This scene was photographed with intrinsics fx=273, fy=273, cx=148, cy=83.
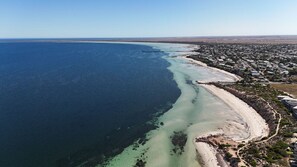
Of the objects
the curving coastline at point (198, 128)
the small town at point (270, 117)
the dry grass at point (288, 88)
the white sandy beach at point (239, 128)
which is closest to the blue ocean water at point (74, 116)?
the curving coastline at point (198, 128)

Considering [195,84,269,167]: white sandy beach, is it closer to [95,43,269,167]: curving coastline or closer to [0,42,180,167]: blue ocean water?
[95,43,269,167]: curving coastline

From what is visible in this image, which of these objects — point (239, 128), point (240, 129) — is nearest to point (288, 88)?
point (239, 128)

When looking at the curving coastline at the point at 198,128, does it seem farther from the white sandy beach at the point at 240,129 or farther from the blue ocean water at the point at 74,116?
the blue ocean water at the point at 74,116

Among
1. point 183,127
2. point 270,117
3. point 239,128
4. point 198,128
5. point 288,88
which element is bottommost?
point 288,88

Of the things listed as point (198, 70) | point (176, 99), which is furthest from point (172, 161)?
point (198, 70)

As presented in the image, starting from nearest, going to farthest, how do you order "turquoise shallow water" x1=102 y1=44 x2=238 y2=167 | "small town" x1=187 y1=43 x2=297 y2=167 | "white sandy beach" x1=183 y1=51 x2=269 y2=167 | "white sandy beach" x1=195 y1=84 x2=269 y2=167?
"small town" x1=187 y1=43 x2=297 y2=167, "turquoise shallow water" x1=102 y1=44 x2=238 y2=167, "white sandy beach" x1=195 y1=84 x2=269 y2=167, "white sandy beach" x1=183 y1=51 x2=269 y2=167

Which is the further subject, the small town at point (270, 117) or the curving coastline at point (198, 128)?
the curving coastline at point (198, 128)

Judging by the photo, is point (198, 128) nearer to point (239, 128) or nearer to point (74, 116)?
point (239, 128)

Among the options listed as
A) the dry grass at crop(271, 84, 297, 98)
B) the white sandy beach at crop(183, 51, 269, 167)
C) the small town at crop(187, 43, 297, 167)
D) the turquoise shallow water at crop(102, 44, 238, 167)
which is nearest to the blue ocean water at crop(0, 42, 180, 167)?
the turquoise shallow water at crop(102, 44, 238, 167)

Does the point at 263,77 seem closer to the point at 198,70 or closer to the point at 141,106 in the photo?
the point at 198,70
